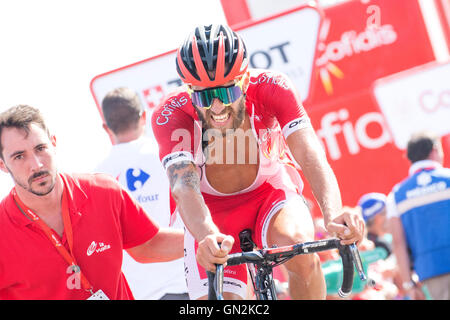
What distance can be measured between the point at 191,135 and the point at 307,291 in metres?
1.11

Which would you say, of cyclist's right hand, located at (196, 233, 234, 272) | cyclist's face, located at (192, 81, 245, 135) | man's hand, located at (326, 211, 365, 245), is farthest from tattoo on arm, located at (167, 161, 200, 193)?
man's hand, located at (326, 211, 365, 245)

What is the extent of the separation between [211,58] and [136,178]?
2056 millimetres

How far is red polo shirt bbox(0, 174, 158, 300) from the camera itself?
13.7ft

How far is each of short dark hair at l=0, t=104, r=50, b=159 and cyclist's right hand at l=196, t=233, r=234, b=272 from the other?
1573 mm

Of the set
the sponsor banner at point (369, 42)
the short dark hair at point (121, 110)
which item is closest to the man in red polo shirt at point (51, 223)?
the short dark hair at point (121, 110)

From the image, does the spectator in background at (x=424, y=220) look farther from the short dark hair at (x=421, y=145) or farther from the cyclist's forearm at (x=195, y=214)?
the cyclist's forearm at (x=195, y=214)

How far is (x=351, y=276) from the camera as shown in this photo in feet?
11.0

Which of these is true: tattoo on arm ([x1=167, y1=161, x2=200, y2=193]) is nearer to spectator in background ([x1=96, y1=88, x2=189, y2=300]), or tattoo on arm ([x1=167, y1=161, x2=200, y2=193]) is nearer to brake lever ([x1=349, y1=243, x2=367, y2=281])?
brake lever ([x1=349, y1=243, x2=367, y2=281])

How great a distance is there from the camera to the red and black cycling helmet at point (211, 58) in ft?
13.3

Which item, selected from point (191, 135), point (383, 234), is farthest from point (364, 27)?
point (191, 135)

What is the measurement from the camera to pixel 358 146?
13.6 m

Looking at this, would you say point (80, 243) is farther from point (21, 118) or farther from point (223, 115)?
point (223, 115)
